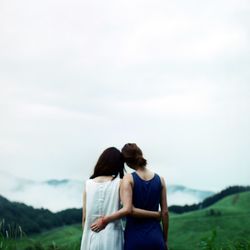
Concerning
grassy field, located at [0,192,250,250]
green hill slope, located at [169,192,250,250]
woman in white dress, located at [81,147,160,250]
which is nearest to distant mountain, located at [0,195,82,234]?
grassy field, located at [0,192,250,250]

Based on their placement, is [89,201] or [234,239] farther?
[234,239]

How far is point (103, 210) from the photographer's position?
3006 mm

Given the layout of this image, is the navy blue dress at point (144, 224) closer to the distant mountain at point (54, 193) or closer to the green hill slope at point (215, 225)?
the green hill slope at point (215, 225)

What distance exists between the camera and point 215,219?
629 centimetres

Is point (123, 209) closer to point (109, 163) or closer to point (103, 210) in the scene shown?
point (103, 210)

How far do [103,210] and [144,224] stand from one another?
0.80 ft

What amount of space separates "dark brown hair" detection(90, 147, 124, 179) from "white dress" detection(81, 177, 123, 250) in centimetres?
5

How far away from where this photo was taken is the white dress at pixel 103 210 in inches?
118

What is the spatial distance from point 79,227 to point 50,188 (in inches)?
22.2

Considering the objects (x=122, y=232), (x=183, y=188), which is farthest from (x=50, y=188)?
(x=122, y=232)

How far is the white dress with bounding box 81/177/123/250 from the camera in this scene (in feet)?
9.84

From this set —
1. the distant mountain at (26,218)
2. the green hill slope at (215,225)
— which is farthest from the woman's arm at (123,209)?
A: the distant mountain at (26,218)

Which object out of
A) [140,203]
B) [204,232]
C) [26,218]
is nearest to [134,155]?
[140,203]

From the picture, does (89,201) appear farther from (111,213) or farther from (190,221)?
(190,221)
